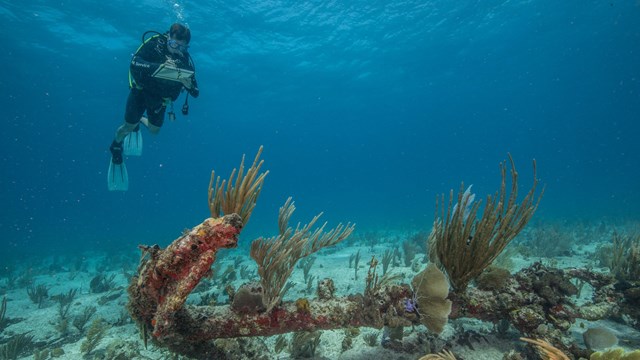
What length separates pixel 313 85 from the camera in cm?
4172

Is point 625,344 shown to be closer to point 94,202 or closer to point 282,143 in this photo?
point 282,143

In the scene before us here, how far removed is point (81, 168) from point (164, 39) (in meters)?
95.9

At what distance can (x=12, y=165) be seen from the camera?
74.1 metres

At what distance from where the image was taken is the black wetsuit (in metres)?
10.3

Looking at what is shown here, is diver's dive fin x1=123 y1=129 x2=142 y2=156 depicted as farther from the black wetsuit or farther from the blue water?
the blue water

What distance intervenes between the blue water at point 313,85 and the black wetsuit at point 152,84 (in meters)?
13.7

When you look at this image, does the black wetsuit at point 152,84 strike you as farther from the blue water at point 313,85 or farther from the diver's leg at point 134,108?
the blue water at point 313,85

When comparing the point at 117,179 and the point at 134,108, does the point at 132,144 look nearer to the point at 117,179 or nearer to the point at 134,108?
the point at 117,179

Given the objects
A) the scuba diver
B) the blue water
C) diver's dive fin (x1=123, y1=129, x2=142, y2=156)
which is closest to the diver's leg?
the scuba diver

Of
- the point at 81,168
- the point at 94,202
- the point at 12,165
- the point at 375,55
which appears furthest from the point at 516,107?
the point at 94,202

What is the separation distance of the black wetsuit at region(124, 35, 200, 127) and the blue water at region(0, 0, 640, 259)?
13709 mm

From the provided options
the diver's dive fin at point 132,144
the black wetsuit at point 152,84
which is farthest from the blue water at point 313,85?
the black wetsuit at point 152,84

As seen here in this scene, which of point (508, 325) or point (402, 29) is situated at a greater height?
point (402, 29)

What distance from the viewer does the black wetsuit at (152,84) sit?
33.9 ft
